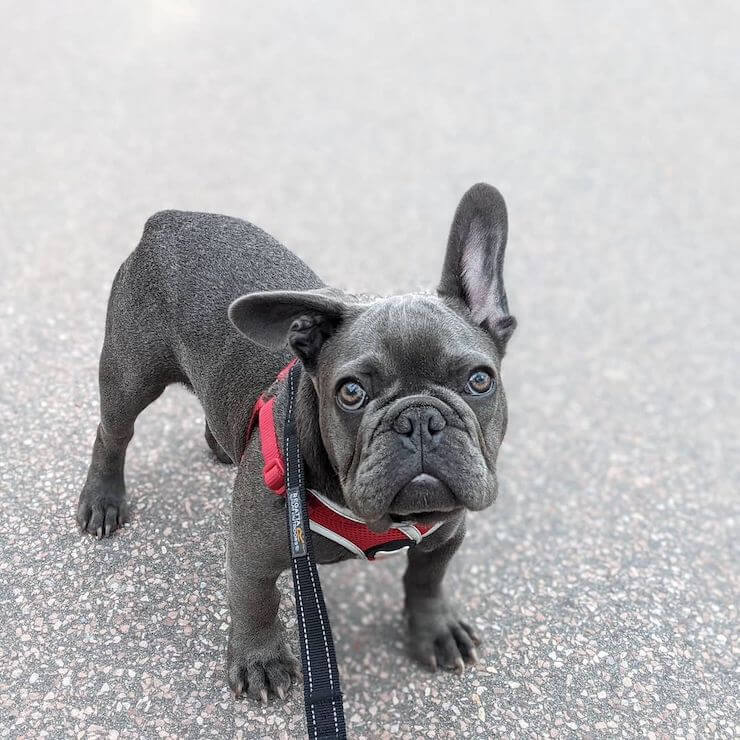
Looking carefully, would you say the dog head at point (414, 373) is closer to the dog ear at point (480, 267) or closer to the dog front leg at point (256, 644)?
the dog ear at point (480, 267)

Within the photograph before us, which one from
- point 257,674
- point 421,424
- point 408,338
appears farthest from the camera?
point 257,674

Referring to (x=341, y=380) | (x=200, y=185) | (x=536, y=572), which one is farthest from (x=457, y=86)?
(x=341, y=380)

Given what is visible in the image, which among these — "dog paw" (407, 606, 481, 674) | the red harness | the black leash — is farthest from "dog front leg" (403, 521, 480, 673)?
the black leash

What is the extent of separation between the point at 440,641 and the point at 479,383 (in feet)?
4.94

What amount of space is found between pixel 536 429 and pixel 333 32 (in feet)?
19.1

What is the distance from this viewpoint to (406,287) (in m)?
6.19

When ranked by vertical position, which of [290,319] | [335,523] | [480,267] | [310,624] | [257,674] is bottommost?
[257,674]

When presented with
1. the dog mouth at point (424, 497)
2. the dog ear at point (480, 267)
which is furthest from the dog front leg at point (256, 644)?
the dog ear at point (480, 267)

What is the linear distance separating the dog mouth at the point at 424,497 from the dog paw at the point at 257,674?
119 centimetres

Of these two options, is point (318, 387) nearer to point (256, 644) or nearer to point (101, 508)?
point (256, 644)

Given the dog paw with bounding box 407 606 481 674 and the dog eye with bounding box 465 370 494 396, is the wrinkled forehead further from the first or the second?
the dog paw with bounding box 407 606 481 674

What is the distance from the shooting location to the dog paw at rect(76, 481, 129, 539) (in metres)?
3.81

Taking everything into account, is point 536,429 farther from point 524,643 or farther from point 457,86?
point 457,86

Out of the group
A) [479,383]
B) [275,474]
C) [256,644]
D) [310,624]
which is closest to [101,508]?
[256,644]
